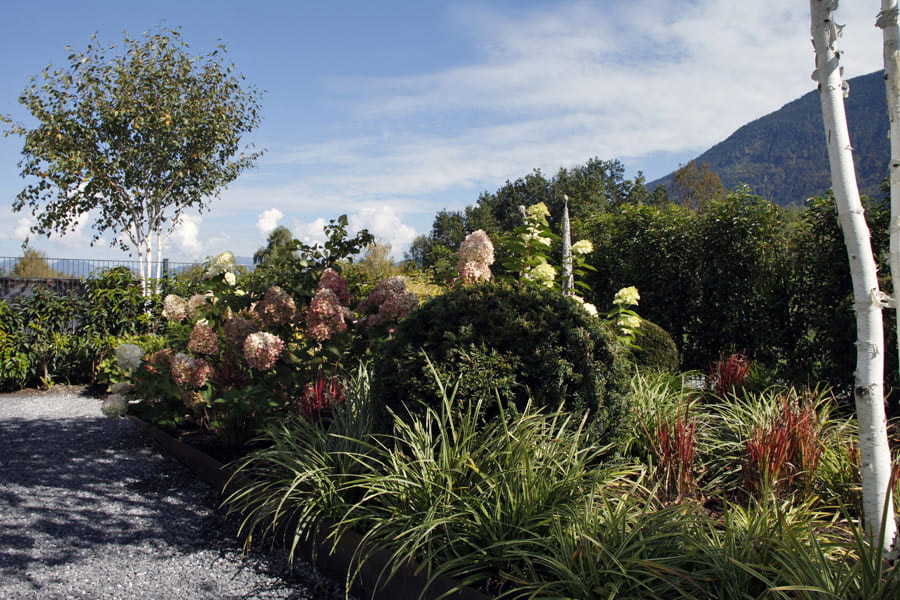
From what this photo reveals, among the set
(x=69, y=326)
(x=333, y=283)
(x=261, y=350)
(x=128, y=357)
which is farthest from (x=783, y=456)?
(x=69, y=326)

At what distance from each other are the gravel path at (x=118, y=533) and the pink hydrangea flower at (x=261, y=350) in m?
0.90

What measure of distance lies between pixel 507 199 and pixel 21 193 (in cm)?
2820

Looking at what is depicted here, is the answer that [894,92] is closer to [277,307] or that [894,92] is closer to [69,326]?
[277,307]

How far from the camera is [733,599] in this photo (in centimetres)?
184

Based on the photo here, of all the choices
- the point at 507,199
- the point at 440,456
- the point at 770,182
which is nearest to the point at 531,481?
the point at 440,456

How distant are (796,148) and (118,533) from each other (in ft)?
590

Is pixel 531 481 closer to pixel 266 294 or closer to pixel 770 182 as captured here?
pixel 266 294

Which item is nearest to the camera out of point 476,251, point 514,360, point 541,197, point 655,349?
point 514,360

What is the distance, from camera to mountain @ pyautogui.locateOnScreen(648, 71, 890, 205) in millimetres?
119188

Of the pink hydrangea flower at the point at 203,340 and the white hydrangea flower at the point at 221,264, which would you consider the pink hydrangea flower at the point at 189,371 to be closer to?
the pink hydrangea flower at the point at 203,340

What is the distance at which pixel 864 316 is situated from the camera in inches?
82.3

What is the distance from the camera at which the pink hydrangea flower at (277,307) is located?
3688 millimetres

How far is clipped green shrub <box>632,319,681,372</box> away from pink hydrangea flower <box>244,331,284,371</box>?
11.5 ft

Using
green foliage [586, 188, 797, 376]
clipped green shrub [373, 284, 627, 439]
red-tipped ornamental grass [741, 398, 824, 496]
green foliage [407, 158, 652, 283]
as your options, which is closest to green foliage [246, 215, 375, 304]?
clipped green shrub [373, 284, 627, 439]
